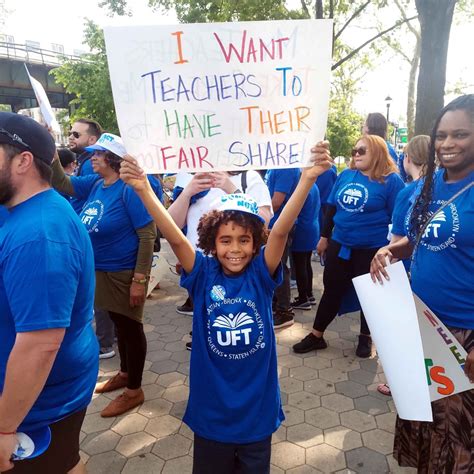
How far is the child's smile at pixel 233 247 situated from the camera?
179 cm

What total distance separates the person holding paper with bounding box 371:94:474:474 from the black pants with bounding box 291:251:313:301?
2656 mm

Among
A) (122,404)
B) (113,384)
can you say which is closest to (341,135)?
(113,384)

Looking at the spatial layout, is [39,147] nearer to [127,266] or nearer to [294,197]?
[294,197]

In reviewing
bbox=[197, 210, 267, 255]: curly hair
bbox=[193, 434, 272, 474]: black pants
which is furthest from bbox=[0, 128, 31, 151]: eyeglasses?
bbox=[193, 434, 272, 474]: black pants

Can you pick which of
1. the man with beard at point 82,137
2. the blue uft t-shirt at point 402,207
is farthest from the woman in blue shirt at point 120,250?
the blue uft t-shirt at point 402,207

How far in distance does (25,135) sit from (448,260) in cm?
173

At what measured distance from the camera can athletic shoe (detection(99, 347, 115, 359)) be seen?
385 cm

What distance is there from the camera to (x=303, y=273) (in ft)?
16.0

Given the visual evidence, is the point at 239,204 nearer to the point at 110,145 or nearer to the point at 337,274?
the point at 110,145

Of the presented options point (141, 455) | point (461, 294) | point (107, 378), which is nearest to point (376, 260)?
point (461, 294)

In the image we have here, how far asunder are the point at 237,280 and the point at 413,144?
7.36ft

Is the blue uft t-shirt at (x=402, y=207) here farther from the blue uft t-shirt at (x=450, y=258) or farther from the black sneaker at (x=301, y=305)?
the black sneaker at (x=301, y=305)

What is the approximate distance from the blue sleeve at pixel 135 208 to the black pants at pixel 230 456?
145 cm

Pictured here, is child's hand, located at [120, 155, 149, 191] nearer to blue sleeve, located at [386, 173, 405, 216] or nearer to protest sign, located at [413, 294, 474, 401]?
protest sign, located at [413, 294, 474, 401]
